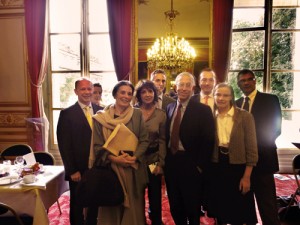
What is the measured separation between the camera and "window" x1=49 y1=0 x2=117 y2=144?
466cm

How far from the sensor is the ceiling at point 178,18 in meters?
4.31

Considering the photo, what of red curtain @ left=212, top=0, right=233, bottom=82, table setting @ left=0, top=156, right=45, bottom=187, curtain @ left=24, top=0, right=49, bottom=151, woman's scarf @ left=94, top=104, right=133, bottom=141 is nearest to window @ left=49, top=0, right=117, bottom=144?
curtain @ left=24, top=0, right=49, bottom=151

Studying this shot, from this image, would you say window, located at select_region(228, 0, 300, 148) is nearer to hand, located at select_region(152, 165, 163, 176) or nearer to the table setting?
hand, located at select_region(152, 165, 163, 176)

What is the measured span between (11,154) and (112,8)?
2.67 metres

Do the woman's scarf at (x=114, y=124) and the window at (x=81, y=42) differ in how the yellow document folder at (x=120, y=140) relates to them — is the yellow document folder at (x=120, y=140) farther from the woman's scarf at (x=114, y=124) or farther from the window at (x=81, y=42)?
the window at (x=81, y=42)

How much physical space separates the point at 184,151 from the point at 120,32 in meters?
2.86

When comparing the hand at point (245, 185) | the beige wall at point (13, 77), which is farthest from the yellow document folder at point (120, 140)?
the beige wall at point (13, 77)

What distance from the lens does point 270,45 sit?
4281 millimetres

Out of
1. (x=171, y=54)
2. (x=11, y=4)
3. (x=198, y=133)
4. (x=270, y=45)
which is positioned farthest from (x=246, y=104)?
(x=11, y=4)

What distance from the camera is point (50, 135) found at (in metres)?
4.83

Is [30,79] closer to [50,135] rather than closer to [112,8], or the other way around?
[50,135]

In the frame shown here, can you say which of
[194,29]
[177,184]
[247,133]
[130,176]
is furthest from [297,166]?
[194,29]

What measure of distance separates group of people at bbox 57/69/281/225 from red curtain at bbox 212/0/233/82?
1.93m

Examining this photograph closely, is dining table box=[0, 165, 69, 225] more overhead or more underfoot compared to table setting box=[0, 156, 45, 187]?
more underfoot
